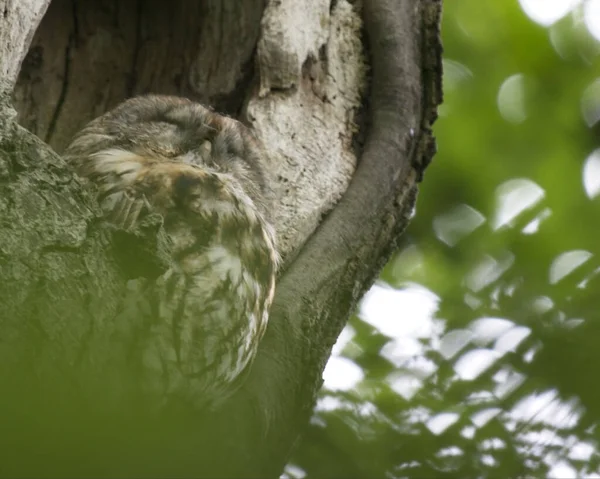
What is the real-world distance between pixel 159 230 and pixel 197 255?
1.77 feet

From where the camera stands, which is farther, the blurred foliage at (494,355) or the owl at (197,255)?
the owl at (197,255)

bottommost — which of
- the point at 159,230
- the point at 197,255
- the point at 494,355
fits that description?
the point at 494,355

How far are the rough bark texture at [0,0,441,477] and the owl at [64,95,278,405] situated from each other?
85 millimetres

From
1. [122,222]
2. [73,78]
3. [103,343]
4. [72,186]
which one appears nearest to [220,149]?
[73,78]

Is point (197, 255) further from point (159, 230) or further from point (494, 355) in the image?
point (494, 355)

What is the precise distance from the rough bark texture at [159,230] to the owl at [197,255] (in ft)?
0.28

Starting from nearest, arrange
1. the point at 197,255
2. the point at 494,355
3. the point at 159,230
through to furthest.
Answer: the point at 494,355 < the point at 159,230 < the point at 197,255

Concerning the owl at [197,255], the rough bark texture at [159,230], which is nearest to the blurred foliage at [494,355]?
the rough bark texture at [159,230]

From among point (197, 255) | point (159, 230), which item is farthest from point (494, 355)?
point (197, 255)

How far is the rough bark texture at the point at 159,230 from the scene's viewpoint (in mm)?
694

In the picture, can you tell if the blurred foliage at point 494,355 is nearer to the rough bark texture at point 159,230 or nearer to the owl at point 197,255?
the rough bark texture at point 159,230

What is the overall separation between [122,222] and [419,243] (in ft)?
2.37

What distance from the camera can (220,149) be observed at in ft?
8.05

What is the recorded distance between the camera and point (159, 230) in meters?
1.33
